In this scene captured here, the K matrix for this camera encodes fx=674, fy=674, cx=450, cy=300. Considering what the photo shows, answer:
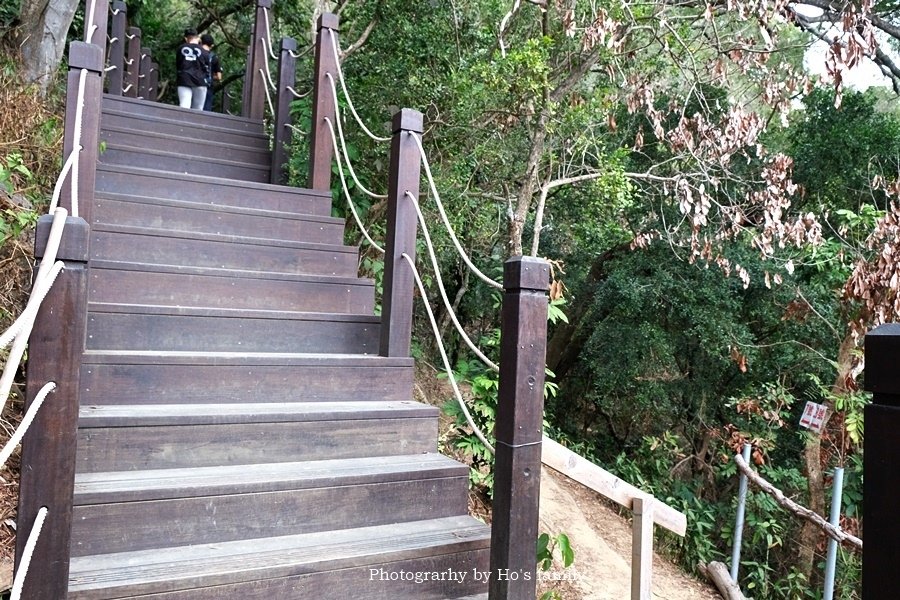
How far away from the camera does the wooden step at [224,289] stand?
2842mm

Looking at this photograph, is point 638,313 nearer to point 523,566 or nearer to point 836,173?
point 836,173

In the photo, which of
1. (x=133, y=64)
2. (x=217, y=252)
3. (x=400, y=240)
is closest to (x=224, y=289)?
(x=217, y=252)

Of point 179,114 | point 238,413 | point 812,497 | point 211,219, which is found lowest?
point 812,497

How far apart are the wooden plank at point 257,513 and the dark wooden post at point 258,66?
14.6ft

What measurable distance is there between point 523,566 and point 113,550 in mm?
1160

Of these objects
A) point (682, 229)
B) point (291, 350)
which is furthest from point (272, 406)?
point (682, 229)

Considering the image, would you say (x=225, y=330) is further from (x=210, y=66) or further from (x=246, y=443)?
(x=210, y=66)

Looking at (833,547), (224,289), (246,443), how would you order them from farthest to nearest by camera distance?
(833,547), (224,289), (246,443)

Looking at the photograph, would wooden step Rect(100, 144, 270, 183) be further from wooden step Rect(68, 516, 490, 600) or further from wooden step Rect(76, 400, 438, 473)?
wooden step Rect(68, 516, 490, 600)

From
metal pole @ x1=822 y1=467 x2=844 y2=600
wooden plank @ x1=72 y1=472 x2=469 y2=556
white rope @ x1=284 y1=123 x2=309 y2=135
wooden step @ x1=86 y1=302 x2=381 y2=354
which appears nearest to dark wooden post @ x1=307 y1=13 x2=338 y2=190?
white rope @ x1=284 y1=123 x2=309 y2=135

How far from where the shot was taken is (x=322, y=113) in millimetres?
4055

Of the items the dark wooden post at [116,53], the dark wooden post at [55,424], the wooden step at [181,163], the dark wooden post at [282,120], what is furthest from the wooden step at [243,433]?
the dark wooden post at [116,53]

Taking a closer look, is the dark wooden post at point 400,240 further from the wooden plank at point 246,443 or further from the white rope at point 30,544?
the white rope at point 30,544

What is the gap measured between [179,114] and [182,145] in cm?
82
